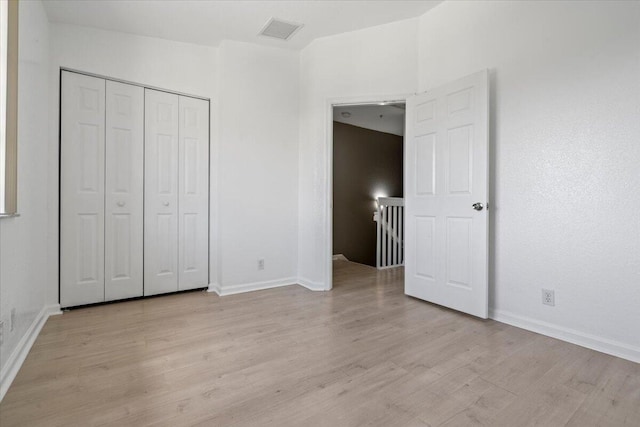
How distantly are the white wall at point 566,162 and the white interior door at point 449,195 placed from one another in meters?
0.16

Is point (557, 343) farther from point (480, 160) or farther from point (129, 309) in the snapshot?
point (129, 309)

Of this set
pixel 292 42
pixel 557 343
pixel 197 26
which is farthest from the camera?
pixel 292 42

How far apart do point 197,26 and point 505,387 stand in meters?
3.66

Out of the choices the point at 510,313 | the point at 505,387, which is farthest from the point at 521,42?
the point at 505,387

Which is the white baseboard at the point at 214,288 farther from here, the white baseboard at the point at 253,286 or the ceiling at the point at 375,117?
the ceiling at the point at 375,117

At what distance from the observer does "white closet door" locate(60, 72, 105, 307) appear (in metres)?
2.85

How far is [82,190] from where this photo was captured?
9.59 ft

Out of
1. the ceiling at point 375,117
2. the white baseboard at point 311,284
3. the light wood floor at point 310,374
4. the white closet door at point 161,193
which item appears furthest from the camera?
the ceiling at point 375,117

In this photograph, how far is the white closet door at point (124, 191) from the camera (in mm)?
3045

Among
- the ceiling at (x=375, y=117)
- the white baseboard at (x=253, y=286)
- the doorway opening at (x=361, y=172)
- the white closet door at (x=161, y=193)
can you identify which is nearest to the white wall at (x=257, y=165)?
the white baseboard at (x=253, y=286)

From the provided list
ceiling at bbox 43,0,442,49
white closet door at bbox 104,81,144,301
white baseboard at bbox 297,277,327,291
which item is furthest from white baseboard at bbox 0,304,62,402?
ceiling at bbox 43,0,442,49

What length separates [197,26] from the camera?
122 inches

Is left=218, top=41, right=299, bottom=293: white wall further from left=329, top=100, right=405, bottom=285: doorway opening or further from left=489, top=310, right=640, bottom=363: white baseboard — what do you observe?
left=489, top=310, right=640, bottom=363: white baseboard

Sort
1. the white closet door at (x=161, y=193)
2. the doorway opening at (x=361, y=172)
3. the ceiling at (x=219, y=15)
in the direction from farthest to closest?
the doorway opening at (x=361, y=172) < the white closet door at (x=161, y=193) < the ceiling at (x=219, y=15)
